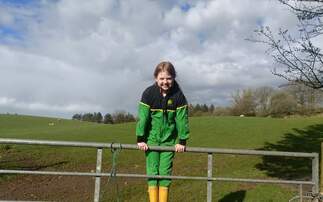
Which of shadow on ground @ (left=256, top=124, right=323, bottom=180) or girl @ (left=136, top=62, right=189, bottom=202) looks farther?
shadow on ground @ (left=256, top=124, right=323, bottom=180)

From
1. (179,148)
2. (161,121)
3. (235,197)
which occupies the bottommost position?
(235,197)

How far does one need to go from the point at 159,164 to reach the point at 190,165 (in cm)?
1259

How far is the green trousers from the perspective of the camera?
6453mm

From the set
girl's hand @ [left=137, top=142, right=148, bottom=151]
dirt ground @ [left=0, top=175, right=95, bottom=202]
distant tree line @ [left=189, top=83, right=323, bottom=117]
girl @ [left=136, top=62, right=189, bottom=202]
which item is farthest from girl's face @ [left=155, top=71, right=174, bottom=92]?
distant tree line @ [left=189, top=83, right=323, bottom=117]

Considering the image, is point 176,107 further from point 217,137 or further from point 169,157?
point 217,137

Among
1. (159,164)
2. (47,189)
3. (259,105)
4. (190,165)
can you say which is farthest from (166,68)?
(259,105)

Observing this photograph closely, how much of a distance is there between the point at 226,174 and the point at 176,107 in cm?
1060

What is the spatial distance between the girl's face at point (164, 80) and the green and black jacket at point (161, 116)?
0.07 metres

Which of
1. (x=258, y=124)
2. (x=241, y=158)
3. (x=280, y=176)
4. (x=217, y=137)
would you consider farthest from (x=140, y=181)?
(x=258, y=124)

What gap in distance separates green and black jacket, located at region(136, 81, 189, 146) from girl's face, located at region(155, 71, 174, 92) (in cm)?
7

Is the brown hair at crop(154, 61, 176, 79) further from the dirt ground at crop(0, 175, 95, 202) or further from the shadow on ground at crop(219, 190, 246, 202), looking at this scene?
the dirt ground at crop(0, 175, 95, 202)

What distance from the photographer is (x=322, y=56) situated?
485 inches

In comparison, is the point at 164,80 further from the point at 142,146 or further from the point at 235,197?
the point at 235,197

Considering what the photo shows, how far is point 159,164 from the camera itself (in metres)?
6.50
